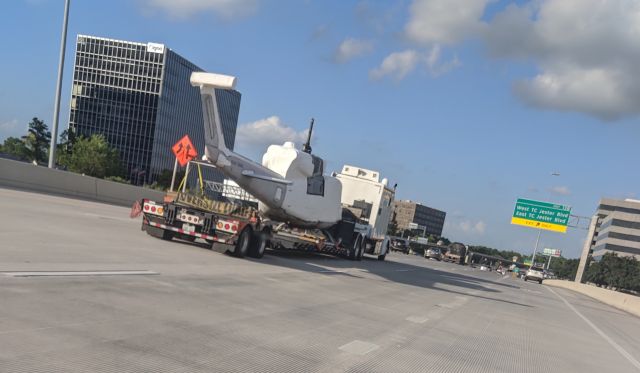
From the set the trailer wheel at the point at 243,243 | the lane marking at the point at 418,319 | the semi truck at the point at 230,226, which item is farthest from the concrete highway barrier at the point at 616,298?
the lane marking at the point at 418,319

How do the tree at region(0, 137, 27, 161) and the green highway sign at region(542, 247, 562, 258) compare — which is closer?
the tree at region(0, 137, 27, 161)

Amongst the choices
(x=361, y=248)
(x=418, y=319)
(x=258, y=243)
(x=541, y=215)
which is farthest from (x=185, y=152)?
(x=541, y=215)

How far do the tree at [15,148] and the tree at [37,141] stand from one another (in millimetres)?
937

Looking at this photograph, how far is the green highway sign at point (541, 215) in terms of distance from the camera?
49.4 m

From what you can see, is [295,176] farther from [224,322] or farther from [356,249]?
[224,322]

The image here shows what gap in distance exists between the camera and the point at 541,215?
5034cm

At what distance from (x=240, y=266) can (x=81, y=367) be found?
9418mm

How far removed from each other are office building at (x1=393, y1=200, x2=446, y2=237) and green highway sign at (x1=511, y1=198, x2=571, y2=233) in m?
115

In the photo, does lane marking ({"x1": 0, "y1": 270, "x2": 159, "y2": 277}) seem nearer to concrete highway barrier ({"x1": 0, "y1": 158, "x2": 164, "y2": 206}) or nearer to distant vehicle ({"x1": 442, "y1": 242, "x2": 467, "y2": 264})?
concrete highway barrier ({"x1": 0, "y1": 158, "x2": 164, "y2": 206})

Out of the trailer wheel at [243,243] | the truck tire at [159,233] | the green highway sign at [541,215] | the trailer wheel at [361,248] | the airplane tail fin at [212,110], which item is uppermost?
the airplane tail fin at [212,110]

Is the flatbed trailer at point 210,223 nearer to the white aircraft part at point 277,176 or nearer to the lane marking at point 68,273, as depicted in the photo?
the white aircraft part at point 277,176

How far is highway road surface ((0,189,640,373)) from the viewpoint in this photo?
18.2 feet

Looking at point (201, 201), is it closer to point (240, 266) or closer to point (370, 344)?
point (240, 266)

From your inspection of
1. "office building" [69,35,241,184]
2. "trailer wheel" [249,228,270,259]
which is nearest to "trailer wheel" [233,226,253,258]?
"trailer wheel" [249,228,270,259]
